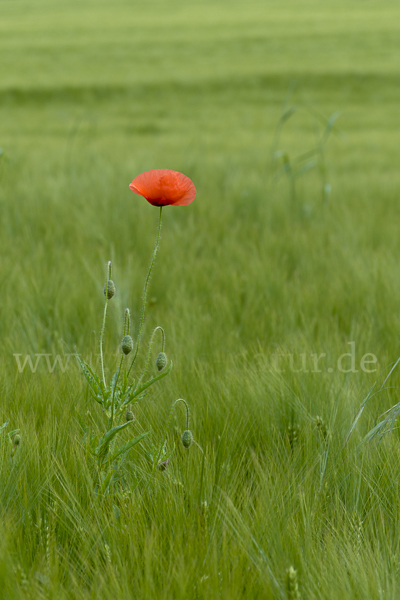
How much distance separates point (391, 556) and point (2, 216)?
5.50 feet

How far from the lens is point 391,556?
583 mm

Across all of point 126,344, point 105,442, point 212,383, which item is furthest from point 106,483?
point 212,383

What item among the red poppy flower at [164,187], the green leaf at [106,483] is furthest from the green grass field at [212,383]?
the red poppy flower at [164,187]

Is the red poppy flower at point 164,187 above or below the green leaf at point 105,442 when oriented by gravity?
above

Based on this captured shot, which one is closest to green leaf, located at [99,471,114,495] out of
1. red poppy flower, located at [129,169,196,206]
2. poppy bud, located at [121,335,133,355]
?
poppy bud, located at [121,335,133,355]

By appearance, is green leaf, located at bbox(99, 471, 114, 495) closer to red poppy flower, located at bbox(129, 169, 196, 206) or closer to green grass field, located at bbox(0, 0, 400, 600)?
green grass field, located at bbox(0, 0, 400, 600)

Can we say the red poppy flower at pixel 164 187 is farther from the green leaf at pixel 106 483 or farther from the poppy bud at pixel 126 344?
the green leaf at pixel 106 483

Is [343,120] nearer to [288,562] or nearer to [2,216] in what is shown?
[2,216]

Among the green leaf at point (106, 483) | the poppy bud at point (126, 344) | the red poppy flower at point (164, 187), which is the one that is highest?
the red poppy flower at point (164, 187)

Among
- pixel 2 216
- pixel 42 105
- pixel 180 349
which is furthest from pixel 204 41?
pixel 180 349

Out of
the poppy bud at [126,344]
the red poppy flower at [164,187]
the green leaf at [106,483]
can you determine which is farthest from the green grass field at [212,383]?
the red poppy flower at [164,187]

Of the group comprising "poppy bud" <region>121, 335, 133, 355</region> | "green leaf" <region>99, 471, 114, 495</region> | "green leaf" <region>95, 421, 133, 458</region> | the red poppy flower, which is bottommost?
"green leaf" <region>99, 471, 114, 495</region>

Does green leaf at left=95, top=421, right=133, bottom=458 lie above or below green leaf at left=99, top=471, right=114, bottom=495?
above

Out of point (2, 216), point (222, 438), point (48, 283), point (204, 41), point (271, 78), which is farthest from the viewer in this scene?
point (204, 41)
